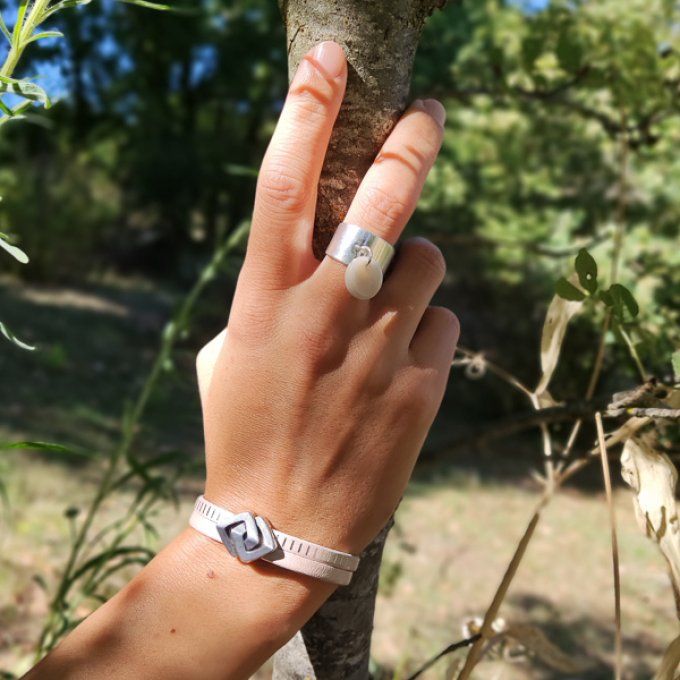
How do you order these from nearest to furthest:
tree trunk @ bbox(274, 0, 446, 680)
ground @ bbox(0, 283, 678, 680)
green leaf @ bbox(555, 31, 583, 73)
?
tree trunk @ bbox(274, 0, 446, 680) < green leaf @ bbox(555, 31, 583, 73) < ground @ bbox(0, 283, 678, 680)

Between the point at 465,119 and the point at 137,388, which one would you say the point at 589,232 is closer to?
the point at 465,119

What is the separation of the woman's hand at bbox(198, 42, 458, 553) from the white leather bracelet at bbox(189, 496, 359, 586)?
0.01 metres

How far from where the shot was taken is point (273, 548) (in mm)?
761

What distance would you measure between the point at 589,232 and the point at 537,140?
857 mm

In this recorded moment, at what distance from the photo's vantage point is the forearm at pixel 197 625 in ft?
2.52

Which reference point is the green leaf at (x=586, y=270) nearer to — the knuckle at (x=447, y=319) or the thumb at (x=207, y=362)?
the knuckle at (x=447, y=319)

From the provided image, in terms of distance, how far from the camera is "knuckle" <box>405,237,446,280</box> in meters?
0.83

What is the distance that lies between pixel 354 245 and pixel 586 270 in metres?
0.33

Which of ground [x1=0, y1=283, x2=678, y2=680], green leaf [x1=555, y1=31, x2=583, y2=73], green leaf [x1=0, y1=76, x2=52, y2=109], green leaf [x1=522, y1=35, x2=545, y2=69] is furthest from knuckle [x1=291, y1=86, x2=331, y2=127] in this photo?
green leaf [x1=522, y1=35, x2=545, y2=69]

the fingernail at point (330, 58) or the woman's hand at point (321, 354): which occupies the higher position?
the fingernail at point (330, 58)

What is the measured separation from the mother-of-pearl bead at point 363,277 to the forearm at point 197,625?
1.00 ft

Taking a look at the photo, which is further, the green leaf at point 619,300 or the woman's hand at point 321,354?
the green leaf at point 619,300

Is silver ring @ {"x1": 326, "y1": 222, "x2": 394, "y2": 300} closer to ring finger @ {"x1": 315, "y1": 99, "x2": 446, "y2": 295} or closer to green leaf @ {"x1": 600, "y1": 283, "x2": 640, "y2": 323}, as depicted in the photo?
ring finger @ {"x1": 315, "y1": 99, "x2": 446, "y2": 295}

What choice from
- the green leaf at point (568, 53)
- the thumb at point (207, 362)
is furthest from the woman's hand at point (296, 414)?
the green leaf at point (568, 53)
